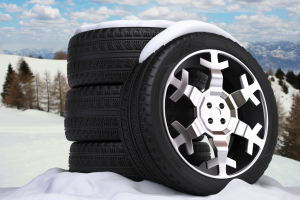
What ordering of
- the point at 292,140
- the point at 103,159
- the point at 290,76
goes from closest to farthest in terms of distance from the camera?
the point at 103,159 < the point at 292,140 < the point at 290,76

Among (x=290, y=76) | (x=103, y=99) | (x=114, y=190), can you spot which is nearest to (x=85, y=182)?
(x=114, y=190)

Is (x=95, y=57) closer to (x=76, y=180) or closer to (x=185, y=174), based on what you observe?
(x=76, y=180)

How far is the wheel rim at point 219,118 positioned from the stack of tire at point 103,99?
0.36m

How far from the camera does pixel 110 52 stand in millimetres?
3070

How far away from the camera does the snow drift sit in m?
2.13

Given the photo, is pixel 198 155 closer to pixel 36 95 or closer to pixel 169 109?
pixel 169 109

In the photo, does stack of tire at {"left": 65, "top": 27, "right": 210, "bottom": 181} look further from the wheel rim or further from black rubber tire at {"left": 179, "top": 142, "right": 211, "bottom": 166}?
the wheel rim

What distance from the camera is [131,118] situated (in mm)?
2379

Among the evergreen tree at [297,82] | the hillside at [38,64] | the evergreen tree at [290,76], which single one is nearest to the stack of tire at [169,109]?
the hillside at [38,64]

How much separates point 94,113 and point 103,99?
168mm

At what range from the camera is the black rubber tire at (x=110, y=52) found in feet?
9.95

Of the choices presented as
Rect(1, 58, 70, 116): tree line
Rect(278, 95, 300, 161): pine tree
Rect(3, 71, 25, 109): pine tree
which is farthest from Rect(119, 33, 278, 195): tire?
Rect(3, 71, 25, 109): pine tree

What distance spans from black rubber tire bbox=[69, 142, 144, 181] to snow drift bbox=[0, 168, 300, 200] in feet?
0.56

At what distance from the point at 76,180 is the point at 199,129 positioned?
111cm
